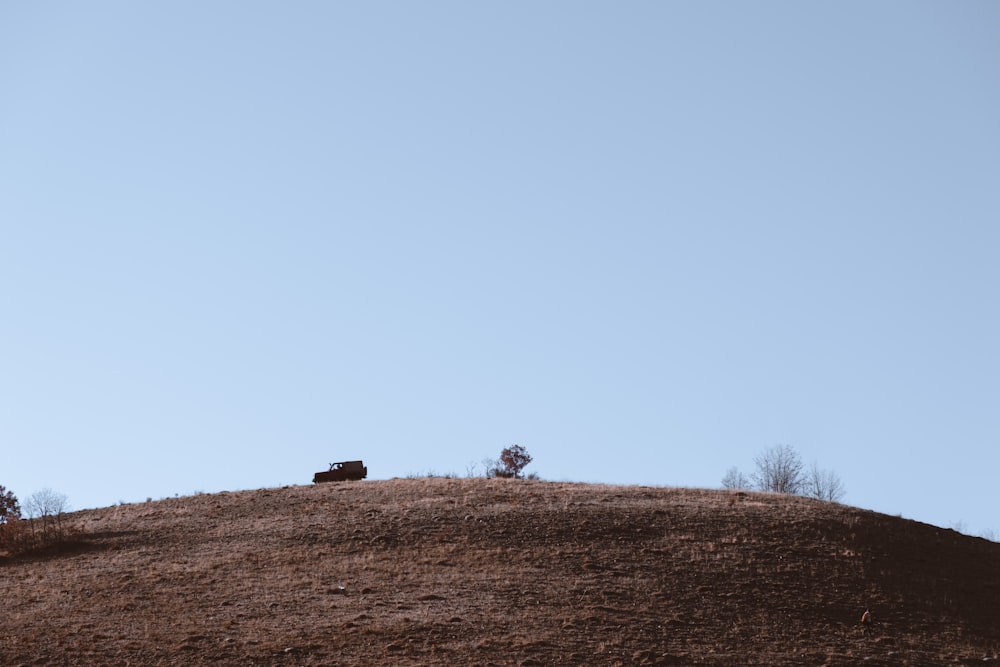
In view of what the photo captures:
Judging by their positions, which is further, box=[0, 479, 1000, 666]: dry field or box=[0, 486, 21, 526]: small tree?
box=[0, 486, 21, 526]: small tree

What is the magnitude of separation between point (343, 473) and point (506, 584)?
20.7 m

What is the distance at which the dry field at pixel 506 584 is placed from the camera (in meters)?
26.8

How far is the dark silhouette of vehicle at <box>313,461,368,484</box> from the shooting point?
5000cm

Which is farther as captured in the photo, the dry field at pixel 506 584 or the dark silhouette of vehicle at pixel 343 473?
the dark silhouette of vehicle at pixel 343 473

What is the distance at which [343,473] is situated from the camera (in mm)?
50375

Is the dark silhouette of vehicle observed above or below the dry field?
above

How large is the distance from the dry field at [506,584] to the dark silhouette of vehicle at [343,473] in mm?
7169

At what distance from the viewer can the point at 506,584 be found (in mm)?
30828

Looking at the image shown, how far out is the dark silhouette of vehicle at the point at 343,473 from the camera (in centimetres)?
5000

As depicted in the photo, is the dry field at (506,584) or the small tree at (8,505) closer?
the dry field at (506,584)

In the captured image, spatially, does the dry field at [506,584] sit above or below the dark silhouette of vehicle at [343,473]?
below

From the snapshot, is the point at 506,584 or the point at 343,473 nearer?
the point at 506,584

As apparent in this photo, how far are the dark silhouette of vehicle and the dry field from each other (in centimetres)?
717

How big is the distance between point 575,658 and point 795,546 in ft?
38.1
